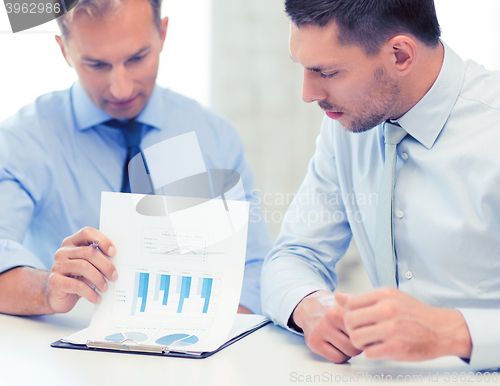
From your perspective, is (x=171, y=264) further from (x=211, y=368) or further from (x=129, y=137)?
(x=129, y=137)

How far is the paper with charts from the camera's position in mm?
762

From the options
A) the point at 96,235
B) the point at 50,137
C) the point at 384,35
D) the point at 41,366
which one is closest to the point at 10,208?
the point at 50,137

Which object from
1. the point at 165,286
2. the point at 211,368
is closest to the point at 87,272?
the point at 165,286

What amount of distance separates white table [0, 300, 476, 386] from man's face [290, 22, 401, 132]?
1.41 ft

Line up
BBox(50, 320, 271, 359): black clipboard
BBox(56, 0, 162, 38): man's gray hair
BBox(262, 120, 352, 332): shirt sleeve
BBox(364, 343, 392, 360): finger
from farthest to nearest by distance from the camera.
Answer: BBox(56, 0, 162, 38): man's gray hair, BBox(262, 120, 352, 332): shirt sleeve, BBox(50, 320, 271, 359): black clipboard, BBox(364, 343, 392, 360): finger

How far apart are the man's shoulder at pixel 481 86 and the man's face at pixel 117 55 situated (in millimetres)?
827

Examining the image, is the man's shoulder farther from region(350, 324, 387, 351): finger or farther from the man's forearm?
the man's forearm

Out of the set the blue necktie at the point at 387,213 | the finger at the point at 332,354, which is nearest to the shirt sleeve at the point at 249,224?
the blue necktie at the point at 387,213

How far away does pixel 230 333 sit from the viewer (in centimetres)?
77

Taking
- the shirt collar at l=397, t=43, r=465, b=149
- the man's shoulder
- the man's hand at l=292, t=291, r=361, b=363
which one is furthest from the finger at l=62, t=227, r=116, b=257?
the man's shoulder

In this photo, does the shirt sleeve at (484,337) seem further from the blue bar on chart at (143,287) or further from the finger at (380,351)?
the blue bar on chart at (143,287)

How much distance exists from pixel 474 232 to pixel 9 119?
46.3 inches

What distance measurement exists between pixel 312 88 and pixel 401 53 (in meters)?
0.17

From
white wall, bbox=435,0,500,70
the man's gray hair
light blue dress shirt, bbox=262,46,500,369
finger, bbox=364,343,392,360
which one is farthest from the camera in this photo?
white wall, bbox=435,0,500,70
